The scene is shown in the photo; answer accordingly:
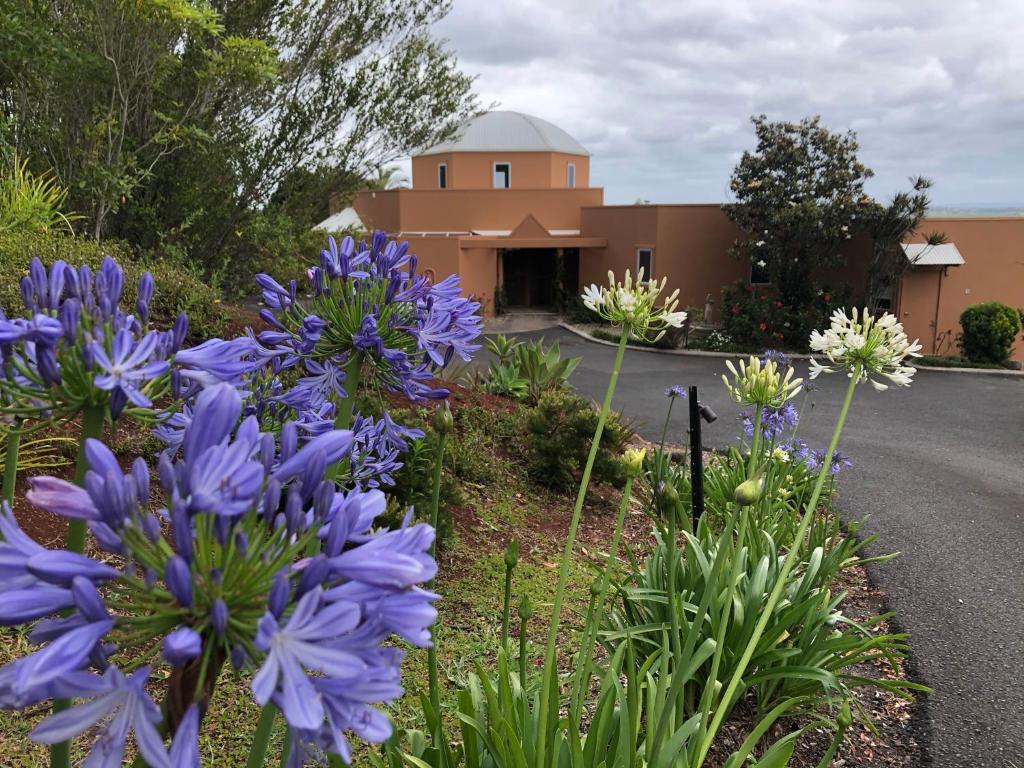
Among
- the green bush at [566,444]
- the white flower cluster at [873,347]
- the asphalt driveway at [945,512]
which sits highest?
the white flower cluster at [873,347]

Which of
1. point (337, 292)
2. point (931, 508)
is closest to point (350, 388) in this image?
point (337, 292)

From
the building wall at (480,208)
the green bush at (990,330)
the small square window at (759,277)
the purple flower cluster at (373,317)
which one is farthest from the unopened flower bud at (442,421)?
the building wall at (480,208)

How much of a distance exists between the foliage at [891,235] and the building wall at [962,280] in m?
0.43

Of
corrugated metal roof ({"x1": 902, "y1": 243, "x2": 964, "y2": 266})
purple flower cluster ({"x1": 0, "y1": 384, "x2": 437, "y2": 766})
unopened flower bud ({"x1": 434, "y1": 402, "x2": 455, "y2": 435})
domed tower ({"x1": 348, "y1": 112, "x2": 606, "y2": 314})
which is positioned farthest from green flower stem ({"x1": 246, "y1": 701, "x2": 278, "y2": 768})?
domed tower ({"x1": 348, "y1": 112, "x2": 606, "y2": 314})

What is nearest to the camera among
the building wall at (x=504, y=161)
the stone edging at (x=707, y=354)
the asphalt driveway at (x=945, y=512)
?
the asphalt driveway at (x=945, y=512)

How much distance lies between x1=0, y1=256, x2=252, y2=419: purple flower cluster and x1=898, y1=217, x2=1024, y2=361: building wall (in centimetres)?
2168

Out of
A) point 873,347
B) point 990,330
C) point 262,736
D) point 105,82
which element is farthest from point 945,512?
point 990,330

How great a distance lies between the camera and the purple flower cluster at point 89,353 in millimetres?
1088

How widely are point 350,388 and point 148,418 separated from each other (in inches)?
24.4

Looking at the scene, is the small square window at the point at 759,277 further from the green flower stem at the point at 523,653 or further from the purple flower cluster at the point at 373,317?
the purple flower cluster at the point at 373,317

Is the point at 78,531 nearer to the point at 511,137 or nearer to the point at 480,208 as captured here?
the point at 480,208

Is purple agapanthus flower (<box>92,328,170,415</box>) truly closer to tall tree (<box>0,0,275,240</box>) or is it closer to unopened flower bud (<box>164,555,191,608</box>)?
unopened flower bud (<box>164,555,191,608</box>)

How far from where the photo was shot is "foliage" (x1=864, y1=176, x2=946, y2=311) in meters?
19.4

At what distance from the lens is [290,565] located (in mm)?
1053
